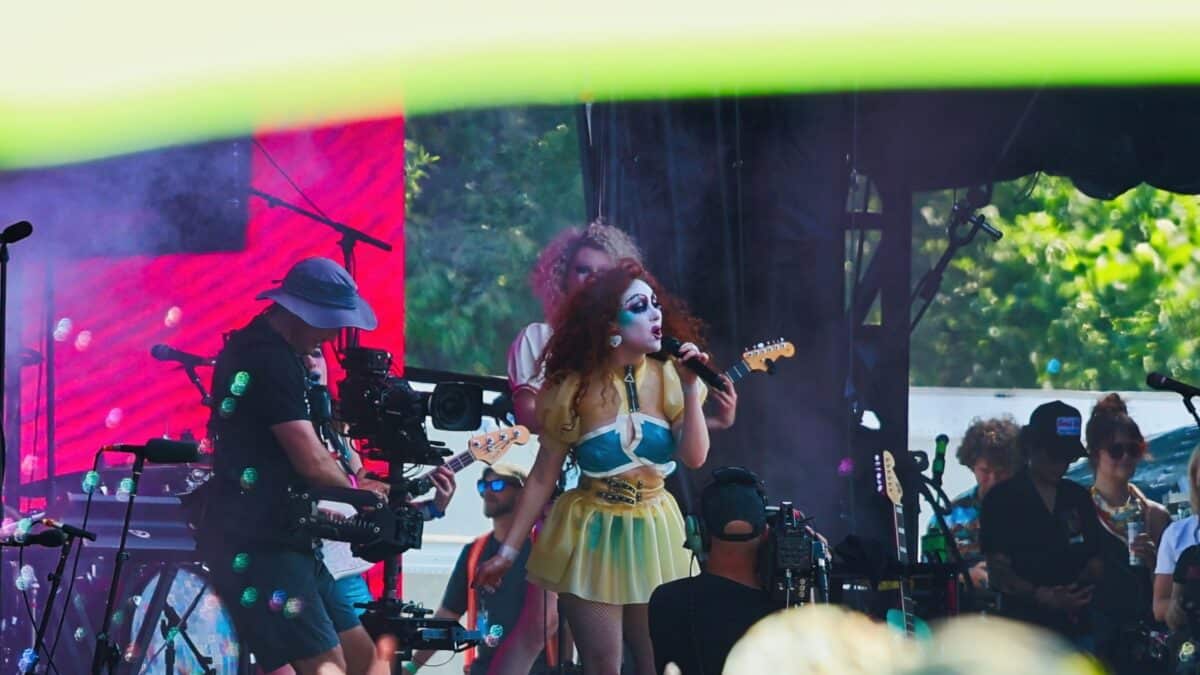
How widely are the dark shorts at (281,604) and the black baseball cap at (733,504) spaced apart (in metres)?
1.17

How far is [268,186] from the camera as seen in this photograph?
17.0 ft

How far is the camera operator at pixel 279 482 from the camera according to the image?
4926 mm

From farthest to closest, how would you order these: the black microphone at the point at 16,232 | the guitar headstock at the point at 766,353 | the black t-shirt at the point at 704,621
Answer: the guitar headstock at the point at 766,353
the black t-shirt at the point at 704,621
the black microphone at the point at 16,232

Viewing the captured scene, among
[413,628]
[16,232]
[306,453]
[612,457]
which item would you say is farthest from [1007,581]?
[16,232]

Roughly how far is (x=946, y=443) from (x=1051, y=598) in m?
0.57

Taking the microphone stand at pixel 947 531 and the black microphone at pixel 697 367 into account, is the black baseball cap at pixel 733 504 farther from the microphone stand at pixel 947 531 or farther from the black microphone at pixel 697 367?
the microphone stand at pixel 947 531

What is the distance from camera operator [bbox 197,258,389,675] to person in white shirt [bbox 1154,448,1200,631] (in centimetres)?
239

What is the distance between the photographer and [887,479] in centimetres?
493

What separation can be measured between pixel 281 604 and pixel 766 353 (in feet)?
5.55

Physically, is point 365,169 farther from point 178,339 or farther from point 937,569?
point 937,569

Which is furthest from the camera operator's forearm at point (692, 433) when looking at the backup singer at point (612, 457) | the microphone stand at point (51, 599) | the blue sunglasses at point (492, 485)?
the microphone stand at point (51, 599)

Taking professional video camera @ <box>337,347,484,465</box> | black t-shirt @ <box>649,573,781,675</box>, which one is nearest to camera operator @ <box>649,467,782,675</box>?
black t-shirt @ <box>649,573,781,675</box>

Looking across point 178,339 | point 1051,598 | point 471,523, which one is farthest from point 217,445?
point 1051,598

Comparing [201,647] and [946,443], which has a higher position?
[946,443]
